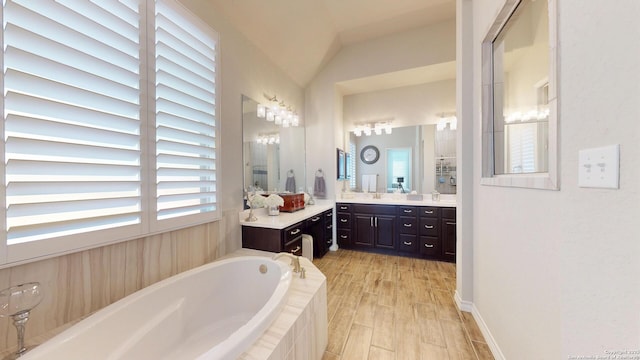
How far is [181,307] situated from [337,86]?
11.8ft

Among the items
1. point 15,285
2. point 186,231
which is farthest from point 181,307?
point 15,285

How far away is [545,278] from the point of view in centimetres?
99

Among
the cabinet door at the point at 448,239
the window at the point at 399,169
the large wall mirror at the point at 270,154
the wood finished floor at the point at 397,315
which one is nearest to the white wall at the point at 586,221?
the wood finished floor at the point at 397,315

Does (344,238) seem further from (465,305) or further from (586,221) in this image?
(586,221)

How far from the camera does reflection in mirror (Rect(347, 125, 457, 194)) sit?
350 cm

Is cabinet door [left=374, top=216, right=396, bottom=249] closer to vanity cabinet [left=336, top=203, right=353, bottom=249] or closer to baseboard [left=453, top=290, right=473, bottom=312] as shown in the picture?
vanity cabinet [left=336, top=203, right=353, bottom=249]

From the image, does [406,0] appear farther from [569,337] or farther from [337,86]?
[569,337]

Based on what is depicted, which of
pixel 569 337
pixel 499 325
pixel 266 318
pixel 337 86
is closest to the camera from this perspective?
pixel 569 337

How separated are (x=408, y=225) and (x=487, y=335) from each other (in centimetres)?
173

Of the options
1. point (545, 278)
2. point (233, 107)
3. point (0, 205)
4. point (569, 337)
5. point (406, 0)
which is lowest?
point (569, 337)

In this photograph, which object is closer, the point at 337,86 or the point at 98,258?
the point at 98,258

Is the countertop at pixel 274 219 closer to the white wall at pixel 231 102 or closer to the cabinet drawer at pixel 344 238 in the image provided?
the white wall at pixel 231 102

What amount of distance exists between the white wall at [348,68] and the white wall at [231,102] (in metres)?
1.35

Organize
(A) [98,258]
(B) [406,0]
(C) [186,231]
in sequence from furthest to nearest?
(B) [406,0] < (C) [186,231] < (A) [98,258]
